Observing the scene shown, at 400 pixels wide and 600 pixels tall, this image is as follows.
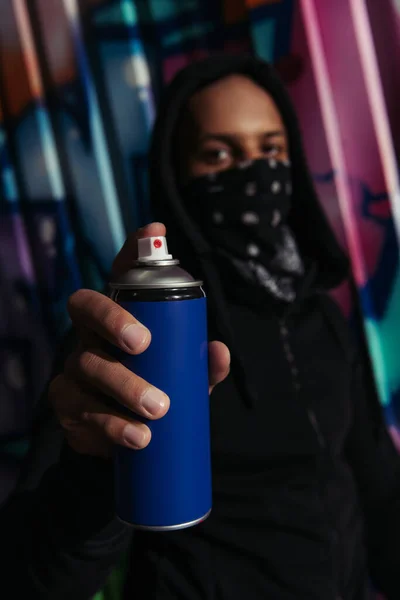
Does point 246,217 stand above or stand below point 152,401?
above

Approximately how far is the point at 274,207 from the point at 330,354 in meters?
Result: 0.39

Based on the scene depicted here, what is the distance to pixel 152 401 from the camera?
1.63 ft

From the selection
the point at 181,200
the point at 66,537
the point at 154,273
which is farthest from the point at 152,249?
the point at 181,200

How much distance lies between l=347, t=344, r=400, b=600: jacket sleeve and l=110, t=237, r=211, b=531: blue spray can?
0.75m

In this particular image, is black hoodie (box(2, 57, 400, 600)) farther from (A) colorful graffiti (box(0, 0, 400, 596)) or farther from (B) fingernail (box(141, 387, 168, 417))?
(A) colorful graffiti (box(0, 0, 400, 596))

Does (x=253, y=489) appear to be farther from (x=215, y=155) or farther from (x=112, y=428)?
(x=215, y=155)

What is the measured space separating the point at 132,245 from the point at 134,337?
186 mm

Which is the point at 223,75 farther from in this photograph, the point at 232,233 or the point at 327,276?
the point at 327,276

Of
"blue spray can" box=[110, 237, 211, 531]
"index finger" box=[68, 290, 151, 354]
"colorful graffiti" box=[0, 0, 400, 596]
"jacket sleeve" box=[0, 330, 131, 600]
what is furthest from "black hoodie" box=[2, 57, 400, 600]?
"colorful graffiti" box=[0, 0, 400, 596]

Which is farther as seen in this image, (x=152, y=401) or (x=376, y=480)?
(x=376, y=480)

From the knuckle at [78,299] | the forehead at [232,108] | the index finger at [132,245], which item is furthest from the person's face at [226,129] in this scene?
the knuckle at [78,299]

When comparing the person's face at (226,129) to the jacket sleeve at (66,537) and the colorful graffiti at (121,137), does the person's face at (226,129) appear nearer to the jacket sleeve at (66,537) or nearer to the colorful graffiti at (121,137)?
the colorful graffiti at (121,137)

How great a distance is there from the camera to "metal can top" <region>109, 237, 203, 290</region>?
1.66 ft

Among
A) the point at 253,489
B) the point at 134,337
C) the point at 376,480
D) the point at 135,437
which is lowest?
the point at 376,480
